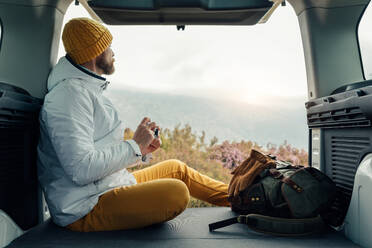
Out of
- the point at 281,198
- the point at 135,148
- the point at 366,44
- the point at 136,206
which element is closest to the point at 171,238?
the point at 136,206

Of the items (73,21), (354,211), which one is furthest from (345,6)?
(73,21)

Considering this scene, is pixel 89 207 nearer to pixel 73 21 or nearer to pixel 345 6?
pixel 73 21

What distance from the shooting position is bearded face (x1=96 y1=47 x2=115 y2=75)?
1919 mm

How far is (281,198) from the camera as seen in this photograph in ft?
5.97

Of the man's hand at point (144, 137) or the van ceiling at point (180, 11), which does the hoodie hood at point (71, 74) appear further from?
the van ceiling at point (180, 11)

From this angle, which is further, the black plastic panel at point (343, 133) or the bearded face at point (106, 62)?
the bearded face at point (106, 62)

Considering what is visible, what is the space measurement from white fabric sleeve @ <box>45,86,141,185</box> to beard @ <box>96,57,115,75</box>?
29cm

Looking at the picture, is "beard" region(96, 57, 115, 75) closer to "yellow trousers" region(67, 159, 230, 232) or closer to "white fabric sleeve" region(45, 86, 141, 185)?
"white fabric sleeve" region(45, 86, 141, 185)

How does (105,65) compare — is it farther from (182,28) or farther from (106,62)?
(182,28)

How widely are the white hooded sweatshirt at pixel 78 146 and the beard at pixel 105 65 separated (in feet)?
0.40

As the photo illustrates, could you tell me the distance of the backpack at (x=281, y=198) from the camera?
1714mm

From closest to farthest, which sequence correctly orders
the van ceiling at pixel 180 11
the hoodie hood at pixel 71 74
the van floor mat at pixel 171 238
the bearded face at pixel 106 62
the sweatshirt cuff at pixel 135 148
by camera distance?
the van floor mat at pixel 171 238 < the sweatshirt cuff at pixel 135 148 < the hoodie hood at pixel 71 74 < the bearded face at pixel 106 62 < the van ceiling at pixel 180 11

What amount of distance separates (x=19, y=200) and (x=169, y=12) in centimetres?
153

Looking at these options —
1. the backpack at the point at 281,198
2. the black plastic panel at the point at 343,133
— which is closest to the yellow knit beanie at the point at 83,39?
the backpack at the point at 281,198
